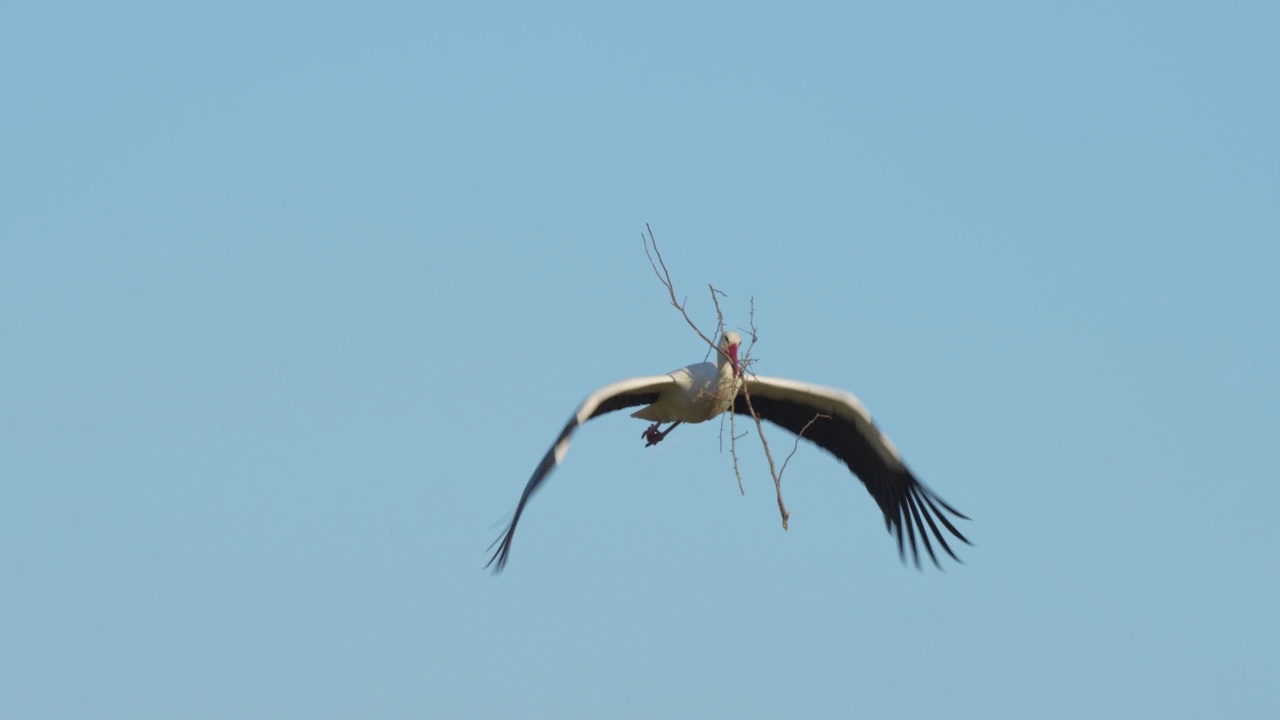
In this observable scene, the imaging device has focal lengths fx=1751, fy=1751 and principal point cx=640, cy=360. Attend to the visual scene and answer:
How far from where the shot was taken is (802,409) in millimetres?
14188

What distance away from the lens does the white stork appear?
12594 millimetres

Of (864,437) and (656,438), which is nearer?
(656,438)

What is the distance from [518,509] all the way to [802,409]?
310 centimetres

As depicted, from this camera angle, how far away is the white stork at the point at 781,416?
41.3 feet

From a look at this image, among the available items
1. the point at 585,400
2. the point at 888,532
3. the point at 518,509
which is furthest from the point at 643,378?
the point at 888,532

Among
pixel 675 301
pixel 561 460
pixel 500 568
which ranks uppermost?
pixel 675 301

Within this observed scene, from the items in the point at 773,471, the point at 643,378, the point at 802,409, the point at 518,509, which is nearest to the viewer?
the point at 773,471

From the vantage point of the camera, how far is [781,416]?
14.4 m

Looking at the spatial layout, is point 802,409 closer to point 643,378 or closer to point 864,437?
point 864,437

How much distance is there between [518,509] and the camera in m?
12.0

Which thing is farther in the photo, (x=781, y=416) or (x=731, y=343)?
(x=781, y=416)

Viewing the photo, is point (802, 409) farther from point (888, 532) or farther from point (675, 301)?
point (675, 301)

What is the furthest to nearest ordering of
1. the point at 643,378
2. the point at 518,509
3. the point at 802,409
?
the point at 802,409
the point at 643,378
the point at 518,509

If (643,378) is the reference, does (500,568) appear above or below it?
below
